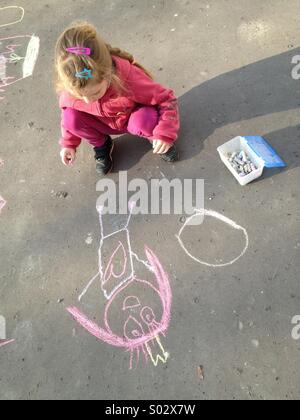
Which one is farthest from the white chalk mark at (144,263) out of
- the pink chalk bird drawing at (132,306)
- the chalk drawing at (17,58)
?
the chalk drawing at (17,58)

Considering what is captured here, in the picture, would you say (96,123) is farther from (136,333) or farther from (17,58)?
(17,58)

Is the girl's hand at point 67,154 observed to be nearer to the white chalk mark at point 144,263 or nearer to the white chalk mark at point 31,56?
the white chalk mark at point 144,263

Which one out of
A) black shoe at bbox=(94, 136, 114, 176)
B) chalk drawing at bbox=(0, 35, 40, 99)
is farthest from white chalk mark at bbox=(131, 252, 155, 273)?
chalk drawing at bbox=(0, 35, 40, 99)

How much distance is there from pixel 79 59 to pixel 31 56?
1.52m

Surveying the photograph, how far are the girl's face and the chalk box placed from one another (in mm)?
679

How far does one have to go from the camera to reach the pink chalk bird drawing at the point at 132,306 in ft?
5.51

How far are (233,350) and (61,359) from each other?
30.1 inches

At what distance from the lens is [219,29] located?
8.05 feet

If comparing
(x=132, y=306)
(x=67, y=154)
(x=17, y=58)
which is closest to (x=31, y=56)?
(x=17, y=58)

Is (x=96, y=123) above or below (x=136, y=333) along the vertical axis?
above

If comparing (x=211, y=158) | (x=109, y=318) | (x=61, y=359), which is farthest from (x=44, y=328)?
(x=211, y=158)

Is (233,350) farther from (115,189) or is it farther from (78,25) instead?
(78,25)

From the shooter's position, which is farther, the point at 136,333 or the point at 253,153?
the point at 253,153

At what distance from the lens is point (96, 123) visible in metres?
1.90
